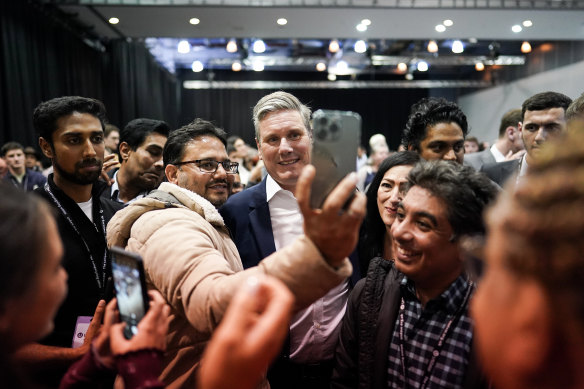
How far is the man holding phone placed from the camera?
5.93 ft

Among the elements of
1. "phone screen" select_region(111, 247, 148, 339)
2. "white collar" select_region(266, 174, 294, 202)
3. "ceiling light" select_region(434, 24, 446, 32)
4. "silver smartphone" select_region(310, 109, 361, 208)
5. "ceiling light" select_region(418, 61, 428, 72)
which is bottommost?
"phone screen" select_region(111, 247, 148, 339)

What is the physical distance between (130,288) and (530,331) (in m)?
0.71

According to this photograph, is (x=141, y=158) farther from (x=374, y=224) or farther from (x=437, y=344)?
(x=437, y=344)

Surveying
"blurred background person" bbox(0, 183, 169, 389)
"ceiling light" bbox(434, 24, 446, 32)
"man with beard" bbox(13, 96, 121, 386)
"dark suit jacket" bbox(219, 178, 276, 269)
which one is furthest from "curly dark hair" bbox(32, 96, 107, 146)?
"ceiling light" bbox(434, 24, 446, 32)

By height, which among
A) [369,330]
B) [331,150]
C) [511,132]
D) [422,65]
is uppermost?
[422,65]

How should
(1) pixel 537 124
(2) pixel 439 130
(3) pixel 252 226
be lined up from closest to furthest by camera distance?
(3) pixel 252 226 < (2) pixel 439 130 < (1) pixel 537 124

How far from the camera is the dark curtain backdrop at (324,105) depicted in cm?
1452

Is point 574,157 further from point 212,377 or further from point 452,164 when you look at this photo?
point 452,164

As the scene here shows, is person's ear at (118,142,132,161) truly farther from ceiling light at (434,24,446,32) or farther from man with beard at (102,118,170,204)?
ceiling light at (434,24,446,32)

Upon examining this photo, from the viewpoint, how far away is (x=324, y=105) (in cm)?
1505

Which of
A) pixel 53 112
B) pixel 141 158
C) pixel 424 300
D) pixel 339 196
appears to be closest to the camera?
pixel 339 196

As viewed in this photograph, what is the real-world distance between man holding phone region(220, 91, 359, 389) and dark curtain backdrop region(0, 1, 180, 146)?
491 cm

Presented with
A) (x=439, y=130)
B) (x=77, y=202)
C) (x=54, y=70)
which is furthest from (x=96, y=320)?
(x=54, y=70)

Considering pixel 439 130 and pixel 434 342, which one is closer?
pixel 434 342
